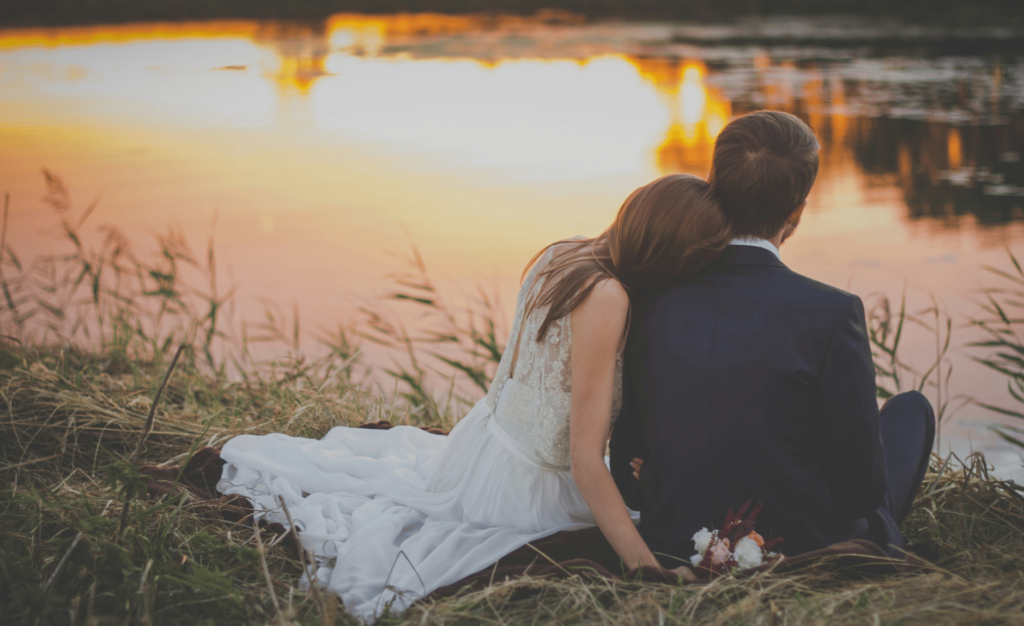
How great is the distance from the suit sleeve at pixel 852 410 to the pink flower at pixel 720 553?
0.29 meters

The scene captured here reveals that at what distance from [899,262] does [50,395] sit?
5348 millimetres

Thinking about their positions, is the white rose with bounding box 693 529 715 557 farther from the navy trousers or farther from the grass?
the navy trousers

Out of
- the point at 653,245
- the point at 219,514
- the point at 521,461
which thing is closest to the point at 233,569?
the point at 219,514

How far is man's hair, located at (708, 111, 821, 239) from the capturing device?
66.0 inches

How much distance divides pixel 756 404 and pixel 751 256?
0.32 m

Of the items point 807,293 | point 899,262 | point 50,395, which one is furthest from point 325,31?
point 807,293

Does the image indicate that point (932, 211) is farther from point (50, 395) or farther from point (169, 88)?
point (169, 88)

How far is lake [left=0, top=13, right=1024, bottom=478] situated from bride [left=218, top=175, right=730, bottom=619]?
8.02 ft

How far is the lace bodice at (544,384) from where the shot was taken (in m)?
1.89

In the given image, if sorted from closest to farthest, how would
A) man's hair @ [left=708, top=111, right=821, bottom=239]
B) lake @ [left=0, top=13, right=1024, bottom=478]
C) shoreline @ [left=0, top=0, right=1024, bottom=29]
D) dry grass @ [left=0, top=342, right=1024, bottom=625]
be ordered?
dry grass @ [left=0, top=342, right=1024, bottom=625] < man's hair @ [left=708, top=111, right=821, bottom=239] < lake @ [left=0, top=13, right=1024, bottom=478] < shoreline @ [left=0, top=0, right=1024, bottom=29]

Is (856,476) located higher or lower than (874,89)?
lower

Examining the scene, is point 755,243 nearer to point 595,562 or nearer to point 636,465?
point 636,465

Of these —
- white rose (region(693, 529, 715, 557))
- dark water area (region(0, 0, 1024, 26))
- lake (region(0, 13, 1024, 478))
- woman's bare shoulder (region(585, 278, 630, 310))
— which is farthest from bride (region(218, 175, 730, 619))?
dark water area (region(0, 0, 1024, 26))

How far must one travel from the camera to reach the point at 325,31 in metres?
13.4
